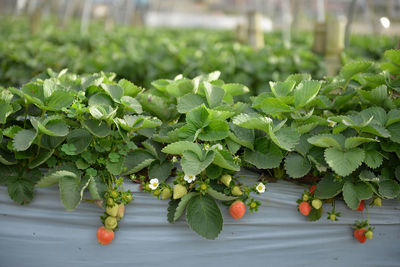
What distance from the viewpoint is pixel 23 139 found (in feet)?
4.20

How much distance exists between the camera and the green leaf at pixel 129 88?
1562 millimetres

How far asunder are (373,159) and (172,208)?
2.35 ft

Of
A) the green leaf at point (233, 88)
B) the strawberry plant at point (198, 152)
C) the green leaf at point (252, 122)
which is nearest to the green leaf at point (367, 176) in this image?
the strawberry plant at point (198, 152)

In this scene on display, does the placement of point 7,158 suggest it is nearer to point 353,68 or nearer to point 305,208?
point 305,208

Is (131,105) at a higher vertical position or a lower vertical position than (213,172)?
higher

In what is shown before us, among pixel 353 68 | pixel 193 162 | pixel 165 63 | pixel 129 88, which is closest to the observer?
pixel 193 162

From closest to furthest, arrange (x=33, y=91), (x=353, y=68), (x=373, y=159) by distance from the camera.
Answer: (x=373, y=159)
(x=33, y=91)
(x=353, y=68)

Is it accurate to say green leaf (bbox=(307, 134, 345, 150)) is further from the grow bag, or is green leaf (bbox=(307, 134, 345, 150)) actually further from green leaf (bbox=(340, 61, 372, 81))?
green leaf (bbox=(340, 61, 372, 81))

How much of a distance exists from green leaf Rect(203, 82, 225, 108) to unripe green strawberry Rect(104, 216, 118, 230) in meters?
0.55

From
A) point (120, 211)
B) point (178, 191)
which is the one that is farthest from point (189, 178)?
point (120, 211)

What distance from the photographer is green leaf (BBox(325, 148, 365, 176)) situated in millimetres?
1253

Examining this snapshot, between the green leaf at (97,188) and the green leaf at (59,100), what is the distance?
289 millimetres

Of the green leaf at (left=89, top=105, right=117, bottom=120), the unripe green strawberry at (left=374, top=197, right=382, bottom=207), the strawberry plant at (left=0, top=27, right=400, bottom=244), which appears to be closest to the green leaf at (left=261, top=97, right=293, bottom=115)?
the strawberry plant at (left=0, top=27, right=400, bottom=244)

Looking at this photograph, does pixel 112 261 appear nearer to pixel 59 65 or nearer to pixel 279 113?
pixel 279 113
